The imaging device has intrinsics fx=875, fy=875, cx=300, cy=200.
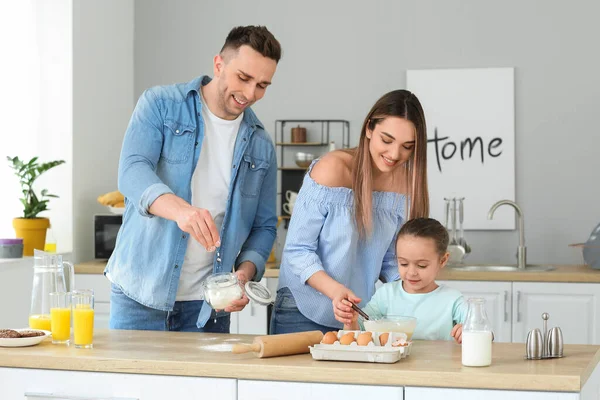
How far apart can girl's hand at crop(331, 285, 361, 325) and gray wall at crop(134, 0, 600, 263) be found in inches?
101

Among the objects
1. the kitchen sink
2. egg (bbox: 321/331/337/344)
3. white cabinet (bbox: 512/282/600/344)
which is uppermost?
egg (bbox: 321/331/337/344)

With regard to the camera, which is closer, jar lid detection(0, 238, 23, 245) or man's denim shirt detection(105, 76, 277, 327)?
man's denim shirt detection(105, 76, 277, 327)

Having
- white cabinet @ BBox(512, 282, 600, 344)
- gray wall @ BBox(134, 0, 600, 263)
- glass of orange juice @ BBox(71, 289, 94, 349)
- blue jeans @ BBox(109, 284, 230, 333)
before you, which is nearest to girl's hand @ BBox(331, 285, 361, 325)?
blue jeans @ BBox(109, 284, 230, 333)

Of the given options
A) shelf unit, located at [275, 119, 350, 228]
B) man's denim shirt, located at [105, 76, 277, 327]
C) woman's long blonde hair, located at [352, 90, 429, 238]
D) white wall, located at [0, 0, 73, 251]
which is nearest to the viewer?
woman's long blonde hair, located at [352, 90, 429, 238]

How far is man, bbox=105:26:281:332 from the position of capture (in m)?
2.47

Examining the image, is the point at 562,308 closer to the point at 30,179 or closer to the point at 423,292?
the point at 423,292

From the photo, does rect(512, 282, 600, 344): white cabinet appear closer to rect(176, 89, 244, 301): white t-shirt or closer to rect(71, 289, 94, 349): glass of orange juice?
rect(176, 89, 244, 301): white t-shirt

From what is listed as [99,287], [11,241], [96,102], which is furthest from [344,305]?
[96,102]

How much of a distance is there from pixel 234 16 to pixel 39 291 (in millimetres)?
2937

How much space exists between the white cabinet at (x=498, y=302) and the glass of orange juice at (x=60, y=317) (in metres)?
2.24

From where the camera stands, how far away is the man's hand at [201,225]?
2.16 m

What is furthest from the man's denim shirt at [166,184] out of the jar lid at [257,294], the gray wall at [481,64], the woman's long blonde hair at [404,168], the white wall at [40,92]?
the gray wall at [481,64]

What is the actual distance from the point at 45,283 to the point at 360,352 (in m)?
0.87

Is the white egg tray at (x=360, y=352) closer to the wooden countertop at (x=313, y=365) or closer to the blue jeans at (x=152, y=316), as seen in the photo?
the wooden countertop at (x=313, y=365)
